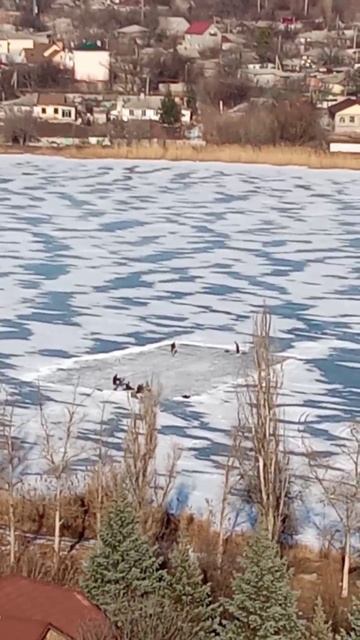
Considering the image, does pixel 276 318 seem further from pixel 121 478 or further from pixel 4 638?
pixel 4 638

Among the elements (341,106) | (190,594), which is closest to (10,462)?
(190,594)

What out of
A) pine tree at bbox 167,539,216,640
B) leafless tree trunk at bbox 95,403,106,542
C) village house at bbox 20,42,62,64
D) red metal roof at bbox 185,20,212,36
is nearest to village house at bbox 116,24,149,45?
red metal roof at bbox 185,20,212,36

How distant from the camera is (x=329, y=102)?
102 ft

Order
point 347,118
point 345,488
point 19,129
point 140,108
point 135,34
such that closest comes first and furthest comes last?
point 345,488 → point 19,129 → point 347,118 → point 140,108 → point 135,34

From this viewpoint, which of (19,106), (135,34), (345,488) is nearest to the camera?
(345,488)

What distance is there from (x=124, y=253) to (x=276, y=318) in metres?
3.06

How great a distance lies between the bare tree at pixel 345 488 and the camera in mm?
5309

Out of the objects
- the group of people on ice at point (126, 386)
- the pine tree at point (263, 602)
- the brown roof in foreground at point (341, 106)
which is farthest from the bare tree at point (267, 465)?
the brown roof in foreground at point (341, 106)

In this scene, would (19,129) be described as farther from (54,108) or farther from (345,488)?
(345,488)

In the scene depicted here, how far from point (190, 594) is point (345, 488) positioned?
5.01ft

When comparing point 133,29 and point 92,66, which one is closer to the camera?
point 92,66

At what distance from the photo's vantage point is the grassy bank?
18.8m

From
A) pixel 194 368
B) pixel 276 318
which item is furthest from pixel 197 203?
pixel 194 368

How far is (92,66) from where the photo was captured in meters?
39.3
